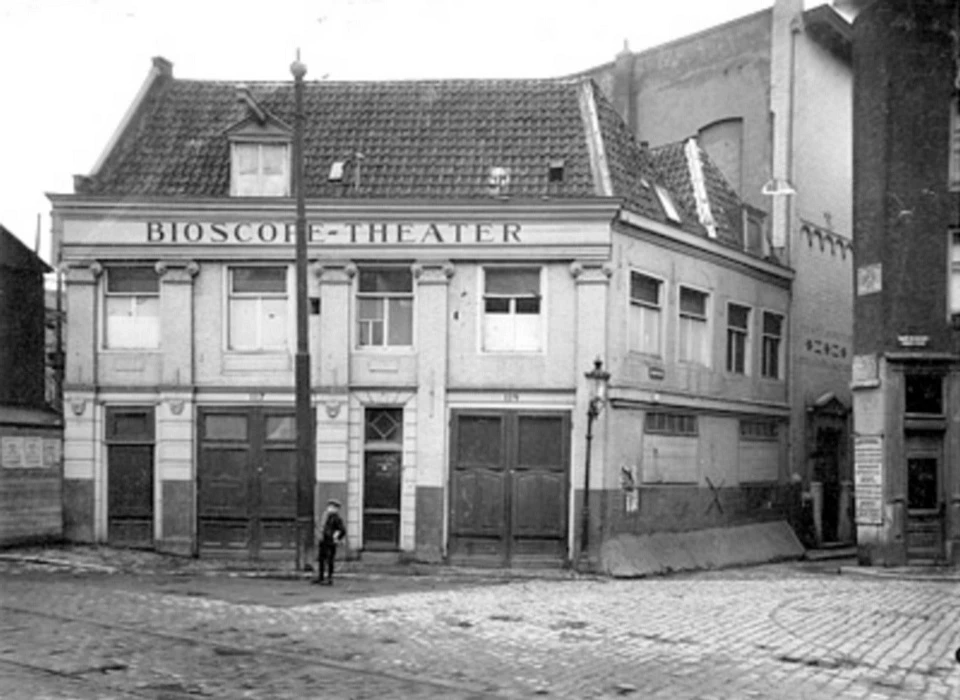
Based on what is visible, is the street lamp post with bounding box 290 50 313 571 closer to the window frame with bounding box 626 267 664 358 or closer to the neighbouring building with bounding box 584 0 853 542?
the window frame with bounding box 626 267 664 358

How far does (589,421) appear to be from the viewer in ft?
68.4

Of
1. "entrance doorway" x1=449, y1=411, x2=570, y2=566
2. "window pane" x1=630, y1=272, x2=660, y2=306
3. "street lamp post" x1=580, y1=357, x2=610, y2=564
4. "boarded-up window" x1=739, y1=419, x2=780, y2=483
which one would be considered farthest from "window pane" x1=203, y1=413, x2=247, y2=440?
"boarded-up window" x1=739, y1=419, x2=780, y2=483

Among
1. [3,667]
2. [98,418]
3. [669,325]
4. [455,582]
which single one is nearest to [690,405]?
[669,325]

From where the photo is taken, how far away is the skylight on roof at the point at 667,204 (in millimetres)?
23881

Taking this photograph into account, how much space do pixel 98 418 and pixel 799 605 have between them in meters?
14.0

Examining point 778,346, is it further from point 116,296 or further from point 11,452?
point 11,452

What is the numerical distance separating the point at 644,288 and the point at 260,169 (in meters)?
8.27

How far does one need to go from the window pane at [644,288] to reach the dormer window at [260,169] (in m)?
7.28

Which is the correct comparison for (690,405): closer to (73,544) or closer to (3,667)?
(73,544)

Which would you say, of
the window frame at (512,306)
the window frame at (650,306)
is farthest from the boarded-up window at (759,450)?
the window frame at (512,306)

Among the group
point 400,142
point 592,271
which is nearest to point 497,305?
point 592,271

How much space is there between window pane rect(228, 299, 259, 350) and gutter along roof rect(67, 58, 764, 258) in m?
2.18

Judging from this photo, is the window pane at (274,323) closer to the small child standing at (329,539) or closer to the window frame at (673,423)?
the small child standing at (329,539)

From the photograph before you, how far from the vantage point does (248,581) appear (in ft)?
59.2
